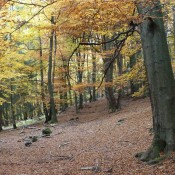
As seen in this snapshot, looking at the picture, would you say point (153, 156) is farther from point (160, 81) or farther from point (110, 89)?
point (110, 89)

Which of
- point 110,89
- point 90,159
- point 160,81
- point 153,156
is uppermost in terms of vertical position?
point 160,81

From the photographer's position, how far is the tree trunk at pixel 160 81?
6.41 meters

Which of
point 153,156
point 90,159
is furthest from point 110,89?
point 153,156

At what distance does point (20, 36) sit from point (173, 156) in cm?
1744

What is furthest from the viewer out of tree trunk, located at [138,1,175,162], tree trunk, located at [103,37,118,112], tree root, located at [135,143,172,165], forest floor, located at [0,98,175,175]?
tree trunk, located at [103,37,118,112]

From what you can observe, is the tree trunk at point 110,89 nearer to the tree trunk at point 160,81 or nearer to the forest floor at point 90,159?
the forest floor at point 90,159

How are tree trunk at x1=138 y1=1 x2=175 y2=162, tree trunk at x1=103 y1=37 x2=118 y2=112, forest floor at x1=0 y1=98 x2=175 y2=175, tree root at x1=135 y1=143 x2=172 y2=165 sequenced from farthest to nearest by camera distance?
1. tree trunk at x1=103 y1=37 x2=118 y2=112
2. forest floor at x1=0 y1=98 x2=175 y2=175
3. tree trunk at x1=138 y1=1 x2=175 y2=162
4. tree root at x1=135 y1=143 x2=172 y2=165

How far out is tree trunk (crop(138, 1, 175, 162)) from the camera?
641 cm

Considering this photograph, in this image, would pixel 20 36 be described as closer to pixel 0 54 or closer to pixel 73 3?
pixel 0 54

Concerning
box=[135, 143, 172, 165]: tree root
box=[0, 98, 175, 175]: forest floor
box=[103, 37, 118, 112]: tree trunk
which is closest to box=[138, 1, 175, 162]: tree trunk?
box=[135, 143, 172, 165]: tree root

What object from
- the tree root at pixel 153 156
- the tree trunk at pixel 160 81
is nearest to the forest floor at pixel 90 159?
the tree root at pixel 153 156

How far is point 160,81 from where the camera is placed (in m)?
6.45

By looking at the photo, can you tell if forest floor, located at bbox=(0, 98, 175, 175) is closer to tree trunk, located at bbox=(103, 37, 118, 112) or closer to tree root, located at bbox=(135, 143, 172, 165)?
tree root, located at bbox=(135, 143, 172, 165)

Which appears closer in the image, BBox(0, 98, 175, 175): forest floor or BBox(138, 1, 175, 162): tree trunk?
BBox(138, 1, 175, 162): tree trunk
